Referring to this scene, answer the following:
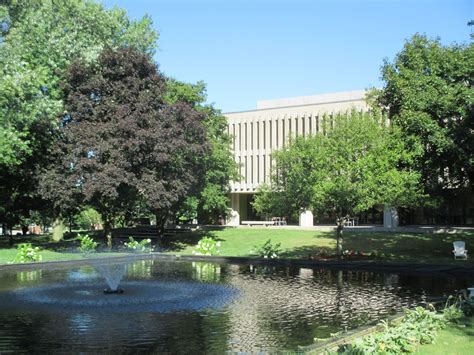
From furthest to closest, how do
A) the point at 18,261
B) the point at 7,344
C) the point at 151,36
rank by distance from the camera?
1. the point at 151,36
2. the point at 18,261
3. the point at 7,344

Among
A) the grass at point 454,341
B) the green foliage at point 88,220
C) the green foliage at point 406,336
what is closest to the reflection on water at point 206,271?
the green foliage at point 406,336

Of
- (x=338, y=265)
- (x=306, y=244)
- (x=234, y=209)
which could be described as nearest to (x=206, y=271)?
(x=338, y=265)

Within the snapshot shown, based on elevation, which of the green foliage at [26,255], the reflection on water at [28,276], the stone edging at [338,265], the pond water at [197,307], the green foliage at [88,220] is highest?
the green foliage at [88,220]

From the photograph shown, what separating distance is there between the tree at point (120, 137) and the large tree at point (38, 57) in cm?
137

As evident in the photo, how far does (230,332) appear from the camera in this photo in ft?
36.0

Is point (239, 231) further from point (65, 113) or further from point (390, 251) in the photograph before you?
point (65, 113)

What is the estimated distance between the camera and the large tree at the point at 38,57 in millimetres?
27984

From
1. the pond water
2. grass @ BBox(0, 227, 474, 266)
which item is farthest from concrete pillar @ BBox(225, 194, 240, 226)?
the pond water

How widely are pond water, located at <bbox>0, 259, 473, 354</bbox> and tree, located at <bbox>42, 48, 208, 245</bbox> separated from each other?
8.89 meters

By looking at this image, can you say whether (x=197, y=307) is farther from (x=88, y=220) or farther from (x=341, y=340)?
(x=88, y=220)

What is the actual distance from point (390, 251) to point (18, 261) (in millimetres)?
21134

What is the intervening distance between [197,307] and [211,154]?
28.8 m

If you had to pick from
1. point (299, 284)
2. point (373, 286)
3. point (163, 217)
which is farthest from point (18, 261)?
point (163, 217)

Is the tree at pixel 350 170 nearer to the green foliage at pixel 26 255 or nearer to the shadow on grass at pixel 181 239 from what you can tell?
the shadow on grass at pixel 181 239
